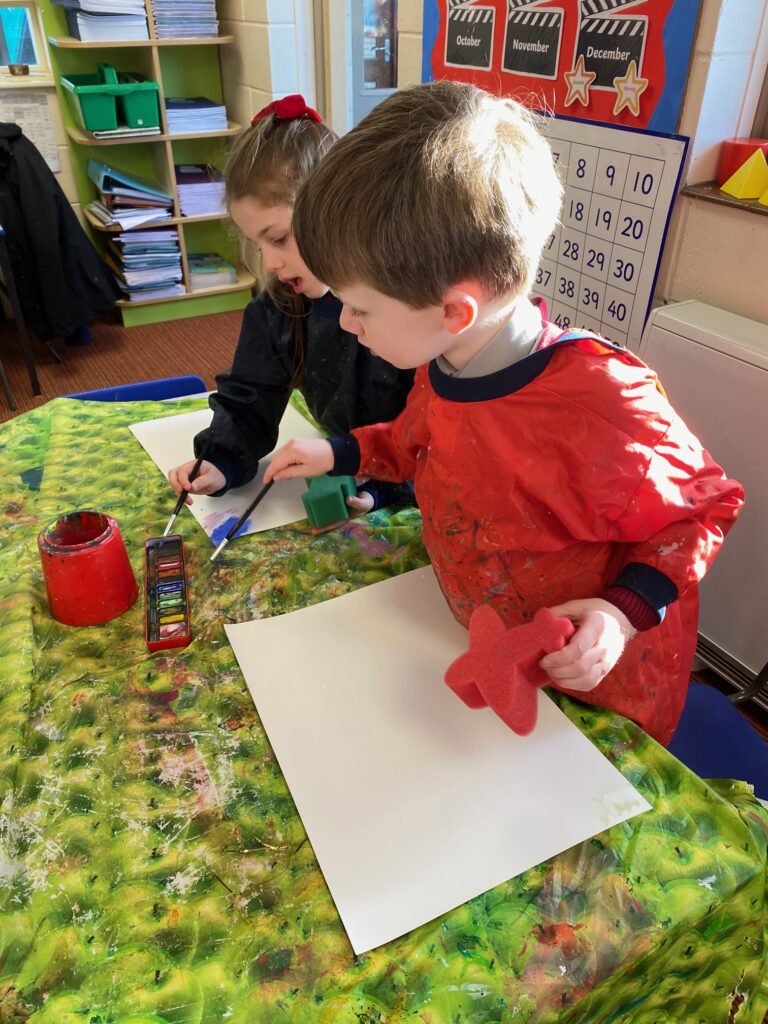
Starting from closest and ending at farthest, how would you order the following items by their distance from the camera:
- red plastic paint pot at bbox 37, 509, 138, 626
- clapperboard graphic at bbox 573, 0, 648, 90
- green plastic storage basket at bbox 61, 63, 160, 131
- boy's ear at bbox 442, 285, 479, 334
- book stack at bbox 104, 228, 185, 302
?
1. boy's ear at bbox 442, 285, 479, 334
2. red plastic paint pot at bbox 37, 509, 138, 626
3. clapperboard graphic at bbox 573, 0, 648, 90
4. green plastic storage basket at bbox 61, 63, 160, 131
5. book stack at bbox 104, 228, 185, 302

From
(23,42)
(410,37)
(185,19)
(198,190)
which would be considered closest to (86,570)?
(410,37)

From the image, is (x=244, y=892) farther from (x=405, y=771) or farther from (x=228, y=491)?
(x=228, y=491)

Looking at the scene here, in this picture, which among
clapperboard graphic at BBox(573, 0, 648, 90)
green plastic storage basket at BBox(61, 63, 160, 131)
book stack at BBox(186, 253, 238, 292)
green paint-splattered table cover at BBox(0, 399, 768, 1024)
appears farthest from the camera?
book stack at BBox(186, 253, 238, 292)

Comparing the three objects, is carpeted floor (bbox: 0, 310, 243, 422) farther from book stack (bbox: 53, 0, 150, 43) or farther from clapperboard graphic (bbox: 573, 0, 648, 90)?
clapperboard graphic (bbox: 573, 0, 648, 90)

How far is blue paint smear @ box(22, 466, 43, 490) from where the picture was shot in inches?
43.1

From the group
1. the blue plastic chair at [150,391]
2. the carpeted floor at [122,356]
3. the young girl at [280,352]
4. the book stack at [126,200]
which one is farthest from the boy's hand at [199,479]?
the book stack at [126,200]

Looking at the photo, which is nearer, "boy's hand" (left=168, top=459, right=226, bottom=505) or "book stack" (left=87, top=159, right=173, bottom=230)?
"boy's hand" (left=168, top=459, right=226, bottom=505)

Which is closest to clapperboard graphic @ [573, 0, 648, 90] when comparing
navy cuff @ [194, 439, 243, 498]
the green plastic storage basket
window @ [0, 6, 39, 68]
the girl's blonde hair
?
the girl's blonde hair

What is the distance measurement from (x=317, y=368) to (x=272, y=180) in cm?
29

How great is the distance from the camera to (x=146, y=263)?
3.11 metres

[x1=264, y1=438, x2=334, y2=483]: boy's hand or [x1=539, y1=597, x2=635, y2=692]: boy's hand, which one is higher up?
[x1=539, y1=597, x2=635, y2=692]: boy's hand

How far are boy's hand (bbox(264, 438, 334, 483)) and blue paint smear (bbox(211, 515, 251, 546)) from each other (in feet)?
0.34

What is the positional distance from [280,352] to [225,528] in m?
0.32

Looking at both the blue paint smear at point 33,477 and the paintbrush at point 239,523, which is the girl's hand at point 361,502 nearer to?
the paintbrush at point 239,523
